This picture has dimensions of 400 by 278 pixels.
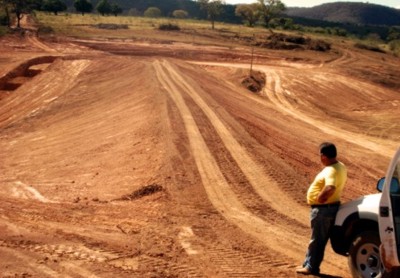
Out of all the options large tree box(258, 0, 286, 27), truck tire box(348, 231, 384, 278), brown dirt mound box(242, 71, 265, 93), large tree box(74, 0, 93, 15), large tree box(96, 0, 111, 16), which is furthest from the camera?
large tree box(96, 0, 111, 16)

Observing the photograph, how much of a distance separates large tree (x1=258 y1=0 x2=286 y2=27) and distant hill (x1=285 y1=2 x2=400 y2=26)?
85.1m

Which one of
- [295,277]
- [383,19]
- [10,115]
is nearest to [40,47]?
[10,115]

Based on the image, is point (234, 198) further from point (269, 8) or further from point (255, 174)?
point (269, 8)

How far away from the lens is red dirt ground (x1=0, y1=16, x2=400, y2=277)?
7.37 meters

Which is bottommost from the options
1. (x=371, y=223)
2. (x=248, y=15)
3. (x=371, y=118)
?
(x=371, y=118)

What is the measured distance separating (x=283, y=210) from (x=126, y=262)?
4.23 metres

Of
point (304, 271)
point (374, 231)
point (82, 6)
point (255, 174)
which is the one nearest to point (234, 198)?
point (255, 174)

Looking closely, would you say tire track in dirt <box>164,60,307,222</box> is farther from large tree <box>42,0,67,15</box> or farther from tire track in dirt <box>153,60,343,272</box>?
large tree <box>42,0,67,15</box>

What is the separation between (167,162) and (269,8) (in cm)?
7050

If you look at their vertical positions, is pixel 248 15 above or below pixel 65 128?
above

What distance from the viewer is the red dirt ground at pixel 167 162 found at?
7.37 m

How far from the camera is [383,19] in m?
165

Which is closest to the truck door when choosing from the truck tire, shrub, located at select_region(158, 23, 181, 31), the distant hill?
the truck tire

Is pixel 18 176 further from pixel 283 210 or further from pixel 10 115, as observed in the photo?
pixel 10 115
